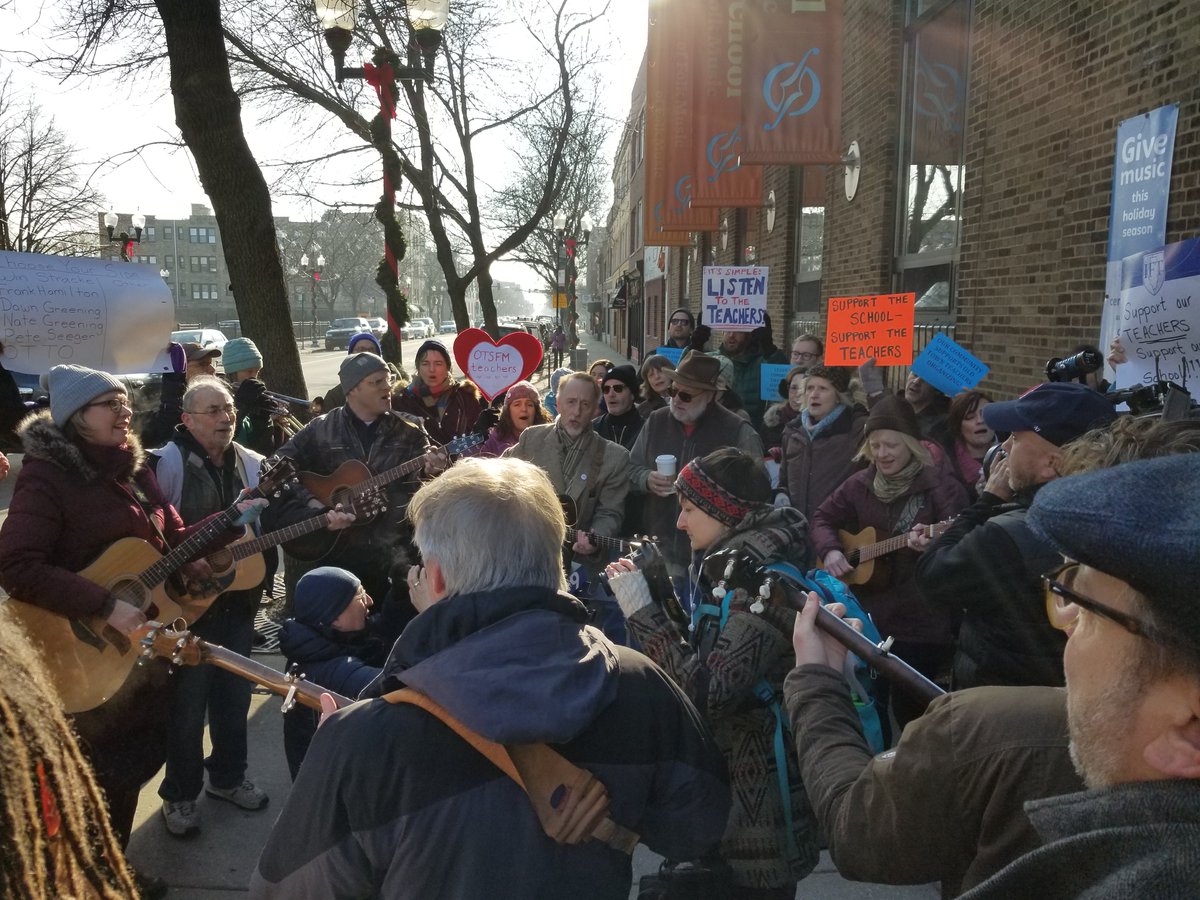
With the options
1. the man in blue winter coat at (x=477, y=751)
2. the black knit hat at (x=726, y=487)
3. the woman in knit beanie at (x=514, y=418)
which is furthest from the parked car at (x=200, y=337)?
the man in blue winter coat at (x=477, y=751)

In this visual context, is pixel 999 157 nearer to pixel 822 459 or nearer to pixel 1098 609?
pixel 822 459

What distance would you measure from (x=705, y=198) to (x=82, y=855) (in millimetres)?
11336

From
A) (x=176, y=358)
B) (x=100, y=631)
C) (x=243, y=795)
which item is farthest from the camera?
(x=176, y=358)

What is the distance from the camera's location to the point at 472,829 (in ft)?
5.06

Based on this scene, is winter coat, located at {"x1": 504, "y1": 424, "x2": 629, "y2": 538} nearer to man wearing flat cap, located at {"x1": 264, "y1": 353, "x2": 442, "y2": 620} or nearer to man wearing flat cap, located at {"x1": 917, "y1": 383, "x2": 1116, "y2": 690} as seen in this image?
man wearing flat cap, located at {"x1": 264, "y1": 353, "x2": 442, "y2": 620}

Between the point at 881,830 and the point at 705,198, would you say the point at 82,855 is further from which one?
the point at 705,198

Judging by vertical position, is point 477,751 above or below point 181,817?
above

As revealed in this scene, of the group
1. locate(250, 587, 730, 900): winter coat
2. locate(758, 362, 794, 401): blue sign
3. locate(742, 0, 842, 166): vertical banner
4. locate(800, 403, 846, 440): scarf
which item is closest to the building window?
locate(742, 0, 842, 166): vertical banner

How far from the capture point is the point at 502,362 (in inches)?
293

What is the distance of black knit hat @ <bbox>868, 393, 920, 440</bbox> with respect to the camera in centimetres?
420

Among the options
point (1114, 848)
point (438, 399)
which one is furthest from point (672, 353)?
point (1114, 848)

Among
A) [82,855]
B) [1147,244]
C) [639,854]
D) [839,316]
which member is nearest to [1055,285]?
[1147,244]

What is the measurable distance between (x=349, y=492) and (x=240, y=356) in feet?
9.21

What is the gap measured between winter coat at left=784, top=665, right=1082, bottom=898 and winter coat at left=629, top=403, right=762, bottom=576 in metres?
3.59
